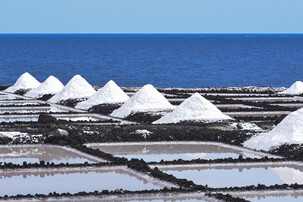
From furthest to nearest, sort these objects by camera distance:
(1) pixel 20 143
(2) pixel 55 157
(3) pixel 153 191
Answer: (1) pixel 20 143 → (2) pixel 55 157 → (3) pixel 153 191

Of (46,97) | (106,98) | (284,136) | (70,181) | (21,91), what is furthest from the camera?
(21,91)

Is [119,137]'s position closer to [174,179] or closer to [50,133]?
[50,133]

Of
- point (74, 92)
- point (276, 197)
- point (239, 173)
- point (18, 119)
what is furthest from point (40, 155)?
point (74, 92)

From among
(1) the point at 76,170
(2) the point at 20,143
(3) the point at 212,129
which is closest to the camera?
(1) the point at 76,170

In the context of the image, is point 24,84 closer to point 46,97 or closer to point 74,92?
point 46,97

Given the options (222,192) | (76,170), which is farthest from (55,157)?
(222,192)

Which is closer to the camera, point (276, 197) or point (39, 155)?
point (276, 197)

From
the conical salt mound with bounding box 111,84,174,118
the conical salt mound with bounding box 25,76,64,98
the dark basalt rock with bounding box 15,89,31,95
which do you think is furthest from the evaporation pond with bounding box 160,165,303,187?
the dark basalt rock with bounding box 15,89,31,95
